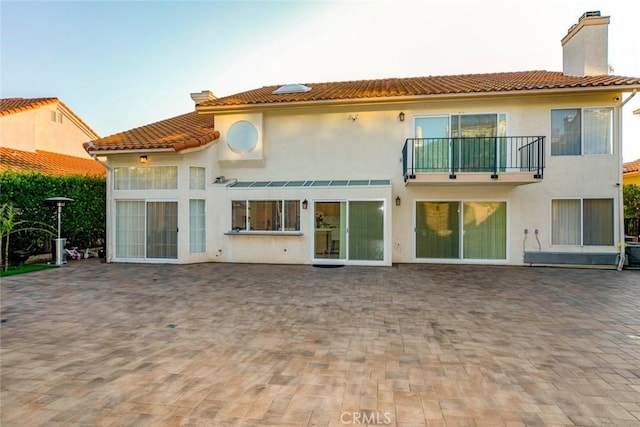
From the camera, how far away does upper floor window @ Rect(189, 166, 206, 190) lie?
38.9 feet

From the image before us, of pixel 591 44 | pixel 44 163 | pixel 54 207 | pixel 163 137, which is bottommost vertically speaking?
pixel 54 207

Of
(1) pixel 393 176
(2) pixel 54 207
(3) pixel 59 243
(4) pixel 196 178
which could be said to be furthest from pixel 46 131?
(1) pixel 393 176

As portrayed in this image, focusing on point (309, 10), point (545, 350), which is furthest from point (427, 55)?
point (545, 350)

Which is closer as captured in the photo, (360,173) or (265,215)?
(265,215)

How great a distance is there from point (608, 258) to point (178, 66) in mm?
21773

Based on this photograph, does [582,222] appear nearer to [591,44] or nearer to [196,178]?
[591,44]

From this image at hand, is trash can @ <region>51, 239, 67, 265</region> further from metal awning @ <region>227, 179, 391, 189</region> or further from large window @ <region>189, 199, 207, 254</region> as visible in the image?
metal awning @ <region>227, 179, 391, 189</region>

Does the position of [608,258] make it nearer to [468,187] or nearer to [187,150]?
[468,187]

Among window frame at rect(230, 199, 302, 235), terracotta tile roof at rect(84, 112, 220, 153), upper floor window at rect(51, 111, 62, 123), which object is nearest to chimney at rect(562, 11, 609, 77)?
window frame at rect(230, 199, 302, 235)

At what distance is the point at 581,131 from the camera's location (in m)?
11.1

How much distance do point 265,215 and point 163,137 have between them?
4.96 metres

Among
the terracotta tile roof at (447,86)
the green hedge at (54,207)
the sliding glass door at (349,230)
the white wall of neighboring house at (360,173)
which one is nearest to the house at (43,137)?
Answer: the green hedge at (54,207)

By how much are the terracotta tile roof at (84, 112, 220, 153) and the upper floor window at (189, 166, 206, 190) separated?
1.05 metres

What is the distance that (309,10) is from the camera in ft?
45.5
